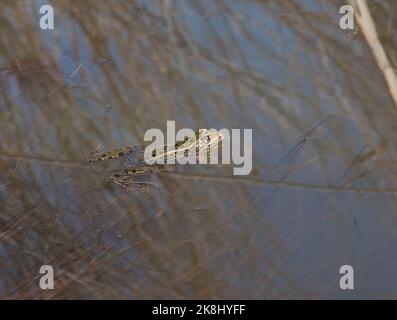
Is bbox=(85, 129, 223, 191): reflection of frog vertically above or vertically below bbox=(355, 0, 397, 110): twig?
below

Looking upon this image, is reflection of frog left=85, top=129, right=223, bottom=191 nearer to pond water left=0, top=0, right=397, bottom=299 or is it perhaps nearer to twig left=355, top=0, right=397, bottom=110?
pond water left=0, top=0, right=397, bottom=299

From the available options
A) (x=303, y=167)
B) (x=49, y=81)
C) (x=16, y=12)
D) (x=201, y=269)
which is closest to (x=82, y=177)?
(x=49, y=81)

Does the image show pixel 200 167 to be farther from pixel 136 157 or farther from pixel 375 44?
pixel 375 44

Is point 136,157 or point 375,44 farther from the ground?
point 375,44

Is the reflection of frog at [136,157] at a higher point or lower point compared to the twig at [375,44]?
lower

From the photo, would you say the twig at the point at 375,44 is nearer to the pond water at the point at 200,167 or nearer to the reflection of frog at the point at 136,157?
the pond water at the point at 200,167

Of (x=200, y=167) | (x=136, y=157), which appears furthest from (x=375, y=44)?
(x=136, y=157)

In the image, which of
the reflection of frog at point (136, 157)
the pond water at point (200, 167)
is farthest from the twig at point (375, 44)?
the reflection of frog at point (136, 157)

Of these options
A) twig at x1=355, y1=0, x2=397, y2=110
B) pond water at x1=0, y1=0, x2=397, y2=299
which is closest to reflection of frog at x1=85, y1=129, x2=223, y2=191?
pond water at x1=0, y1=0, x2=397, y2=299
